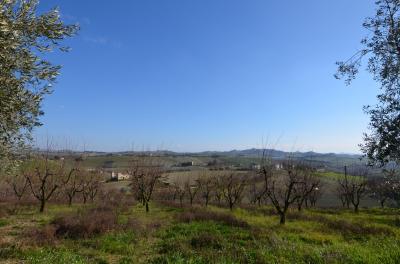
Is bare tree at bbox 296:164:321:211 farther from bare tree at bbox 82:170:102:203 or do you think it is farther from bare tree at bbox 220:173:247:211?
bare tree at bbox 82:170:102:203

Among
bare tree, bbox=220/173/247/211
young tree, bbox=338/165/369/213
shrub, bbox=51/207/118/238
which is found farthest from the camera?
young tree, bbox=338/165/369/213

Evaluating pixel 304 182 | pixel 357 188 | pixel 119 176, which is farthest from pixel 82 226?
pixel 119 176

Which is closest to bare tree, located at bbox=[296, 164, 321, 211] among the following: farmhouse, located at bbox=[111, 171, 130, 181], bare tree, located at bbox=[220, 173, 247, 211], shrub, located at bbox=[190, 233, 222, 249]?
bare tree, located at bbox=[220, 173, 247, 211]

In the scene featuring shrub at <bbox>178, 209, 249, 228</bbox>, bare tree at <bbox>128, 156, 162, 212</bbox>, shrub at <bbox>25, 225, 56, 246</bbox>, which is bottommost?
shrub at <bbox>178, 209, 249, 228</bbox>

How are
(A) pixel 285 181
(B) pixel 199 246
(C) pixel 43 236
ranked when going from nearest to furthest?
(B) pixel 199 246 → (C) pixel 43 236 → (A) pixel 285 181

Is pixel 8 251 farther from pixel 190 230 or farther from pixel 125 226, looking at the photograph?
pixel 190 230

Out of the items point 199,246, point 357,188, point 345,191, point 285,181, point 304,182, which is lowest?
point 345,191

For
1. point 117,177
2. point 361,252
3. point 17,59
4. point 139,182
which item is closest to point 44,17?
point 17,59

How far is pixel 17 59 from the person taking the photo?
9289 mm

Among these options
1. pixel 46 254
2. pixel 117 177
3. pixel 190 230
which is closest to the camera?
pixel 46 254

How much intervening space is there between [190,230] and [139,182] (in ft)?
88.3

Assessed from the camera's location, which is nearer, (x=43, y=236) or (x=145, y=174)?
(x=43, y=236)

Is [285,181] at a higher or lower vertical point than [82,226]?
higher

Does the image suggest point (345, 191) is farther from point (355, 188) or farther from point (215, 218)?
point (215, 218)
